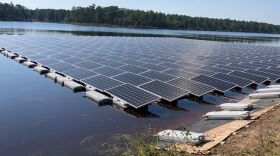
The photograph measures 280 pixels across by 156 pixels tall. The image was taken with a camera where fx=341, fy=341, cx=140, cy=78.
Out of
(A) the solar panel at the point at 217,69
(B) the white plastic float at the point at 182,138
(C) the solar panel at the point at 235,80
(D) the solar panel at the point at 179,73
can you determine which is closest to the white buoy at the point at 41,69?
(D) the solar panel at the point at 179,73

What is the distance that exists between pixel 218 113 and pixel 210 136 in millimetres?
3693

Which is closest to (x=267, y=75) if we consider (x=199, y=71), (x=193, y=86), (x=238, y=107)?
(x=199, y=71)

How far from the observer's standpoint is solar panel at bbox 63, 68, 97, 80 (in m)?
26.1

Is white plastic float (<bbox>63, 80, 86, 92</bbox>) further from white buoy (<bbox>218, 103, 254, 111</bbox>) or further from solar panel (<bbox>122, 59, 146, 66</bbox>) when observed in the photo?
white buoy (<bbox>218, 103, 254, 111</bbox>)

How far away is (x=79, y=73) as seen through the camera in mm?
27250

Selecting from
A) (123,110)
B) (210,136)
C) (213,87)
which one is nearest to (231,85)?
(213,87)

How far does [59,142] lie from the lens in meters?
14.9

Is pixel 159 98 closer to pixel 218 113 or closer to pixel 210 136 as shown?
pixel 218 113

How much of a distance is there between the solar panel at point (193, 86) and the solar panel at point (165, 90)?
0.91 m

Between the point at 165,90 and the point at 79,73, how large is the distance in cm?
843

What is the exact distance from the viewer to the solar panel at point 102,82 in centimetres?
2278

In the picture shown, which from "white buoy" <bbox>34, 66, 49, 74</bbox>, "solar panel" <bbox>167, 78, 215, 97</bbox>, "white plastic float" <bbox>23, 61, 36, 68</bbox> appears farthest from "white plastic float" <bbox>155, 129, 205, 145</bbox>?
"white plastic float" <bbox>23, 61, 36, 68</bbox>

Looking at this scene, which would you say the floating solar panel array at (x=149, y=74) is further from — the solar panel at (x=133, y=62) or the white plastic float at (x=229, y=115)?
the white plastic float at (x=229, y=115)

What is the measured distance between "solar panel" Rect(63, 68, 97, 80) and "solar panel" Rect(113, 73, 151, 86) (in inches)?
96.0
